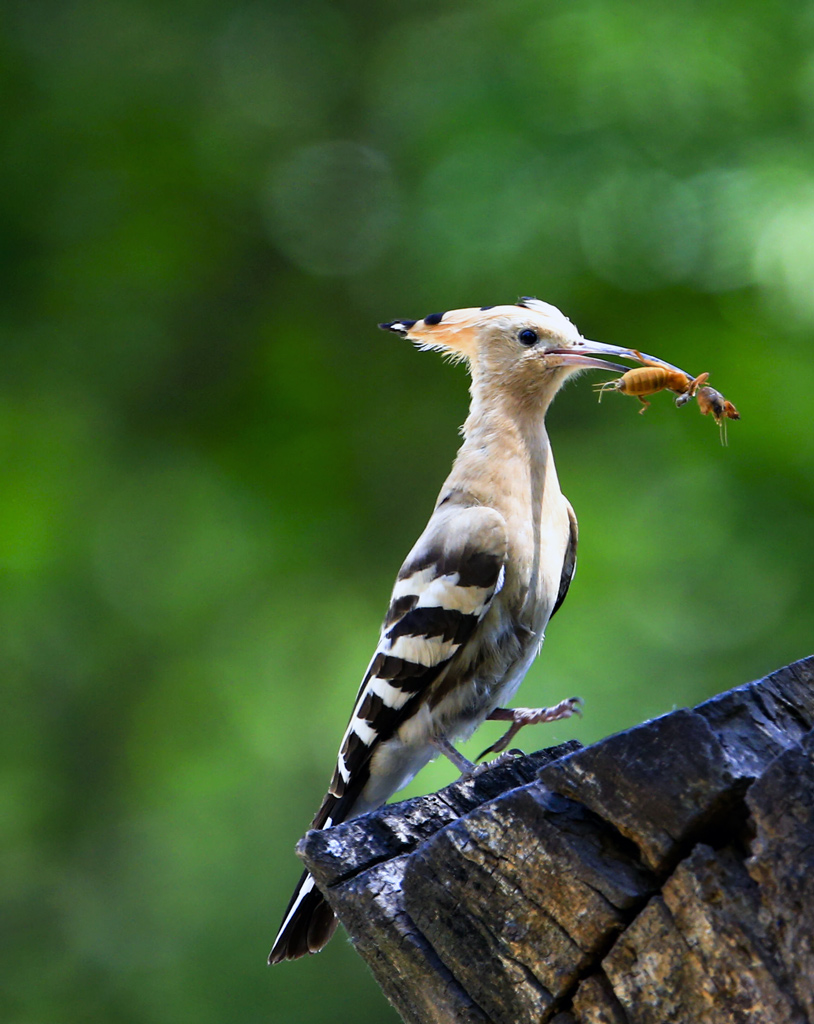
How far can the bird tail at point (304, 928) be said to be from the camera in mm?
2254

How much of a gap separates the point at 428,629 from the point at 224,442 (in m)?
3.04

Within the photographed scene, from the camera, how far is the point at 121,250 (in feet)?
17.7

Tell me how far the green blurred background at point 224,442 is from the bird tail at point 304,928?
2.56m

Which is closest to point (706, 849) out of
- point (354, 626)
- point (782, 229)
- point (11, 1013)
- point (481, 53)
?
point (782, 229)

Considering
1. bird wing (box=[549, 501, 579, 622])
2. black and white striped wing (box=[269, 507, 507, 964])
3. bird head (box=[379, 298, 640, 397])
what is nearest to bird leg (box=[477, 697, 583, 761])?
black and white striped wing (box=[269, 507, 507, 964])

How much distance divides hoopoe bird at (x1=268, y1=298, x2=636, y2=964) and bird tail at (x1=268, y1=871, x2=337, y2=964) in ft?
1.11

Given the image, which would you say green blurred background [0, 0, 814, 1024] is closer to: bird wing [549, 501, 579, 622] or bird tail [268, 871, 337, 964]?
bird wing [549, 501, 579, 622]

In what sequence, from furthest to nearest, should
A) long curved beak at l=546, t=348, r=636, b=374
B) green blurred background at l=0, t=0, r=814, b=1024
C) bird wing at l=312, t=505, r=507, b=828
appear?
green blurred background at l=0, t=0, r=814, b=1024 → long curved beak at l=546, t=348, r=636, b=374 → bird wing at l=312, t=505, r=507, b=828

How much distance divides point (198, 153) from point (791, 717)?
490cm

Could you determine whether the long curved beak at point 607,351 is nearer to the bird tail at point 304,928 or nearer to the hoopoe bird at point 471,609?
the hoopoe bird at point 471,609

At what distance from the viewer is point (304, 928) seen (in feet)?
7.44

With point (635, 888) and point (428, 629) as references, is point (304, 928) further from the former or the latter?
point (635, 888)

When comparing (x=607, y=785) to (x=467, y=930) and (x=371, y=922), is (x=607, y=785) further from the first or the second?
(x=371, y=922)

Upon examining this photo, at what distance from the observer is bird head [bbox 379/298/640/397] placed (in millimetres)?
2828
